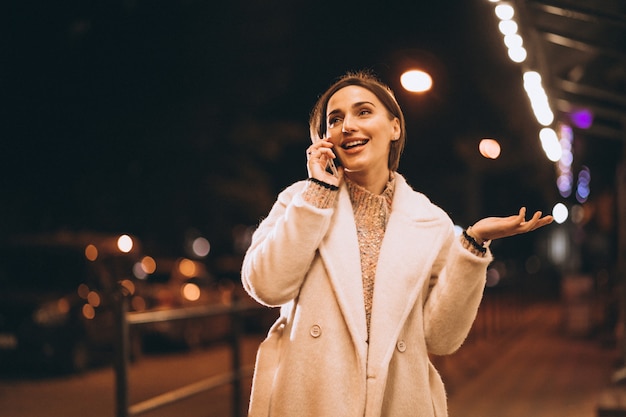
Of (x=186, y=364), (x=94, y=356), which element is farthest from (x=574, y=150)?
(x=94, y=356)

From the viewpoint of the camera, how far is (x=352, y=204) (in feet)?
9.05

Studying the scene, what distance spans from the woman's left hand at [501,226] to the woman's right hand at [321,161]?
0.47m

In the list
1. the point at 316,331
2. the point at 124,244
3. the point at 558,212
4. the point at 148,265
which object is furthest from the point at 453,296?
the point at 148,265

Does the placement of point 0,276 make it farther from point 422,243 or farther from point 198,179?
point 422,243

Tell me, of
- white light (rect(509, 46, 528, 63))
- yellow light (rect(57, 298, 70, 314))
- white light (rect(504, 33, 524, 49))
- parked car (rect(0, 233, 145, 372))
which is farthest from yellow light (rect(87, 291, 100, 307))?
white light (rect(504, 33, 524, 49))

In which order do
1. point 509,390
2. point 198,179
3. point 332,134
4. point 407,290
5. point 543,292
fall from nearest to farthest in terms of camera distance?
point 407,290
point 332,134
point 509,390
point 198,179
point 543,292

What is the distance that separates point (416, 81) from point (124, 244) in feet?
33.7

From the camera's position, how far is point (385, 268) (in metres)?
2.57

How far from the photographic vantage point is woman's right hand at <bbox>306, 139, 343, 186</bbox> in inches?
102

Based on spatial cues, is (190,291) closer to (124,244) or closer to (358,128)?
(124,244)

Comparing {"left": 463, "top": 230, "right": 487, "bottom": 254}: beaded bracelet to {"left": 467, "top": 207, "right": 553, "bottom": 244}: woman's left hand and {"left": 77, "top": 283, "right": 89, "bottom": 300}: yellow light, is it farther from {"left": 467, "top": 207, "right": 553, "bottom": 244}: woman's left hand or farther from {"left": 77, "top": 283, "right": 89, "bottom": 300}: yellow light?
{"left": 77, "top": 283, "right": 89, "bottom": 300}: yellow light

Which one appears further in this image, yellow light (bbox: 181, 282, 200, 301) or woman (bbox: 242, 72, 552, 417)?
yellow light (bbox: 181, 282, 200, 301)

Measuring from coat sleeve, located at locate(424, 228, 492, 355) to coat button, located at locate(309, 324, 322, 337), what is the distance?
38 centimetres

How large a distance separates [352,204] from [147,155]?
1364 centimetres
